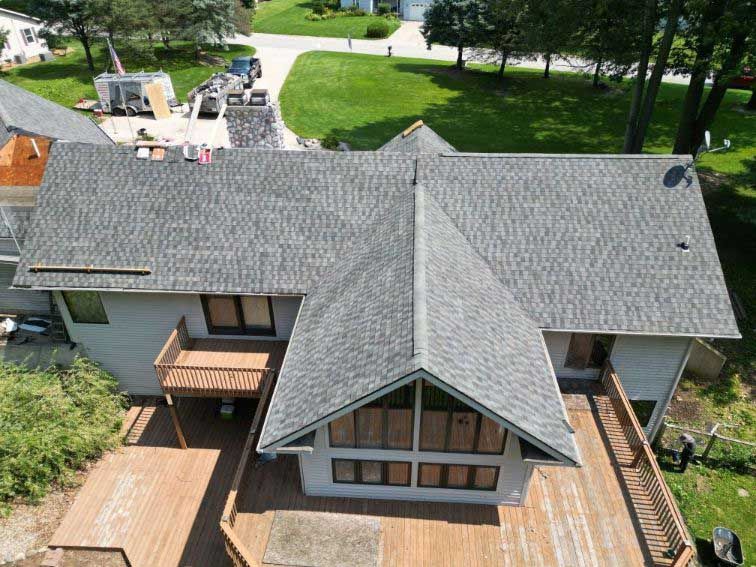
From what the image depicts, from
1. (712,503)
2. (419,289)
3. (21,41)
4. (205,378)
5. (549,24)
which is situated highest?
(549,24)

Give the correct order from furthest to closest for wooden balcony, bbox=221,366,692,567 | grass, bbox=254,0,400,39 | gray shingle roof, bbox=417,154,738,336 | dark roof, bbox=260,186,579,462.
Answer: grass, bbox=254,0,400,39
gray shingle roof, bbox=417,154,738,336
wooden balcony, bbox=221,366,692,567
dark roof, bbox=260,186,579,462

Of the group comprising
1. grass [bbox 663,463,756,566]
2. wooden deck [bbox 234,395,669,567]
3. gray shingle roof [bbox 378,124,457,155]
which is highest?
gray shingle roof [bbox 378,124,457,155]

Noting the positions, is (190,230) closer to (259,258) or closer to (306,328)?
(259,258)

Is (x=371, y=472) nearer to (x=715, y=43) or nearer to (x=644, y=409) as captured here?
(x=644, y=409)

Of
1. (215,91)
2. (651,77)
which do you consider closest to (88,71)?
(215,91)

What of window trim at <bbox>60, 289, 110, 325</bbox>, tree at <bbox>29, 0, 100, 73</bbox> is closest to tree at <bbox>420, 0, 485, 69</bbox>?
tree at <bbox>29, 0, 100, 73</bbox>

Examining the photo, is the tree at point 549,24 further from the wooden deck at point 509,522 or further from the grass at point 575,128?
the wooden deck at point 509,522

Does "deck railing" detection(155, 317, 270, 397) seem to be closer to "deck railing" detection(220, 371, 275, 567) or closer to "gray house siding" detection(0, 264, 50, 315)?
"deck railing" detection(220, 371, 275, 567)
